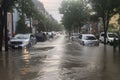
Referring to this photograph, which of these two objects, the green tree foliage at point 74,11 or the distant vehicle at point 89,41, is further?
the green tree foliage at point 74,11

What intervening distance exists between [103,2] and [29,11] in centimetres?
1123

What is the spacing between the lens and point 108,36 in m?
51.8

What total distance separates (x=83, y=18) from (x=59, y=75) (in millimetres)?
70986

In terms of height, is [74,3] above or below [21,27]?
above

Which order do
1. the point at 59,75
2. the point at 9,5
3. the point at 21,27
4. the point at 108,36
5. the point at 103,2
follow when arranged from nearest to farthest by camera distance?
the point at 59,75
the point at 9,5
the point at 103,2
the point at 108,36
the point at 21,27

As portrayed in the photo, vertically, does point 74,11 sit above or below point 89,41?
above

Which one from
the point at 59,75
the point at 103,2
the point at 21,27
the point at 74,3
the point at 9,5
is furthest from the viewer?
the point at 74,3

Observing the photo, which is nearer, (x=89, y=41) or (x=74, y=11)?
(x=89, y=41)

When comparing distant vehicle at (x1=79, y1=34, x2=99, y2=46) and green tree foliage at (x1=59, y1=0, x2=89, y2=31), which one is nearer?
distant vehicle at (x1=79, y1=34, x2=99, y2=46)

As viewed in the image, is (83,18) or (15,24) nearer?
(15,24)

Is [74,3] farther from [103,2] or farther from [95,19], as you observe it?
[103,2]

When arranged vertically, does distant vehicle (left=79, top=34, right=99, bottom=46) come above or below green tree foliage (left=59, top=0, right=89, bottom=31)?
below

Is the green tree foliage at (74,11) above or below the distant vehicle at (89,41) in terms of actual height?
above

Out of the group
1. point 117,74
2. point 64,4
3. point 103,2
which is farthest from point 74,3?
point 117,74
